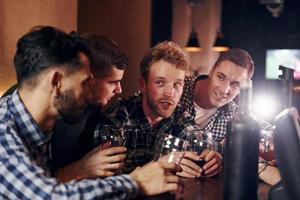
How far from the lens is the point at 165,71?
90.0 inches

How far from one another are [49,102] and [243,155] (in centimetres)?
59

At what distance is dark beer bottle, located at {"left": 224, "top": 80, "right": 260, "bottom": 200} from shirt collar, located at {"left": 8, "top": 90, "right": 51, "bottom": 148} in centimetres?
57

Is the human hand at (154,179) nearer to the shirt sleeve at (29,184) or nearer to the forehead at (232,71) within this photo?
the shirt sleeve at (29,184)

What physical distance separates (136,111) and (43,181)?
1.09 metres

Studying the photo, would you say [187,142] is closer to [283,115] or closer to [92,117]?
[283,115]

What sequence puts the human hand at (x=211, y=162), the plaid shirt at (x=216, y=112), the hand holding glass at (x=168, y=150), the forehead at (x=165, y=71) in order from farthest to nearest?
the plaid shirt at (x=216, y=112), the forehead at (x=165, y=71), the human hand at (x=211, y=162), the hand holding glass at (x=168, y=150)

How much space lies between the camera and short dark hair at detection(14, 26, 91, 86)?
4.75 ft

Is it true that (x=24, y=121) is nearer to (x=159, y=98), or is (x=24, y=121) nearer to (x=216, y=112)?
(x=159, y=98)

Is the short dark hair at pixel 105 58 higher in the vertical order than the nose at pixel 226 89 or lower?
higher

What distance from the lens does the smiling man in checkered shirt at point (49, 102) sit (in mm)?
1325

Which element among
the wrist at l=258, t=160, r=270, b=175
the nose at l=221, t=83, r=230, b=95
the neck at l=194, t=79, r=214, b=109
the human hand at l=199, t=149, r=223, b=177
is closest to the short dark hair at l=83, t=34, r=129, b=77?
the human hand at l=199, t=149, r=223, b=177

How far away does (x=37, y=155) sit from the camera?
4.98 ft

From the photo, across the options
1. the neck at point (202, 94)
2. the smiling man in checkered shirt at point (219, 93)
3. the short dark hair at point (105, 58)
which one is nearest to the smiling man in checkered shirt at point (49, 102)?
the short dark hair at point (105, 58)

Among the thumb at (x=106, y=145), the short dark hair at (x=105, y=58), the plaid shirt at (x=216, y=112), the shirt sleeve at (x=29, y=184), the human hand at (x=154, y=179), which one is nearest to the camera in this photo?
the shirt sleeve at (x=29, y=184)
